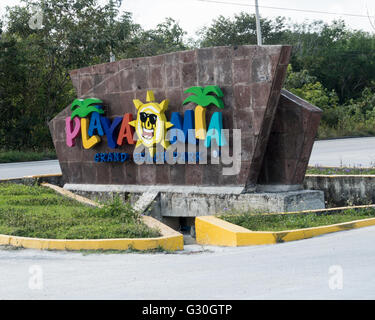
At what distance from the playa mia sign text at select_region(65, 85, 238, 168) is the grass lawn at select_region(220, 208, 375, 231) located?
254cm

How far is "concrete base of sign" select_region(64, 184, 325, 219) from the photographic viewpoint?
1249cm

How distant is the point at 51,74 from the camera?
33.0m

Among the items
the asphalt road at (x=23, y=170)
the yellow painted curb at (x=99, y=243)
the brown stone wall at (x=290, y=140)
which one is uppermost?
the brown stone wall at (x=290, y=140)

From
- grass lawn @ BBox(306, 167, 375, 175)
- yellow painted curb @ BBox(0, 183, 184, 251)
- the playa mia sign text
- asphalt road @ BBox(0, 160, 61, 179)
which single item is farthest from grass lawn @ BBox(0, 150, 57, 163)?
→ yellow painted curb @ BBox(0, 183, 184, 251)

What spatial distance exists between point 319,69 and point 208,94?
38.2 m

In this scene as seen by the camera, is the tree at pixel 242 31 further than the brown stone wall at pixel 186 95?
Yes

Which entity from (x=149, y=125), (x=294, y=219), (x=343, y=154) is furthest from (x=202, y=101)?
(x=343, y=154)

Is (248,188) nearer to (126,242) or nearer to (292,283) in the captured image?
(126,242)

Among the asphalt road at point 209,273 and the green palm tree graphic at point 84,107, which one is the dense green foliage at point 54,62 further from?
the asphalt road at point 209,273

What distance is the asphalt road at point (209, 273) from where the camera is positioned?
6.16m

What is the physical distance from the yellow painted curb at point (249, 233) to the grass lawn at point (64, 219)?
0.97 meters

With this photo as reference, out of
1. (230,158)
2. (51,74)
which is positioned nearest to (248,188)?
(230,158)

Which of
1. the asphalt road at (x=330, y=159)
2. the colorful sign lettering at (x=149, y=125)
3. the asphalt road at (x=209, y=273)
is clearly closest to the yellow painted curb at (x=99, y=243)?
the asphalt road at (x=209, y=273)

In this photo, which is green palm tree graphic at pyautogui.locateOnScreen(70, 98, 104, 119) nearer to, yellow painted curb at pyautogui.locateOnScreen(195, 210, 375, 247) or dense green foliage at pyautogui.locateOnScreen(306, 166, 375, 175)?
dense green foliage at pyautogui.locateOnScreen(306, 166, 375, 175)
